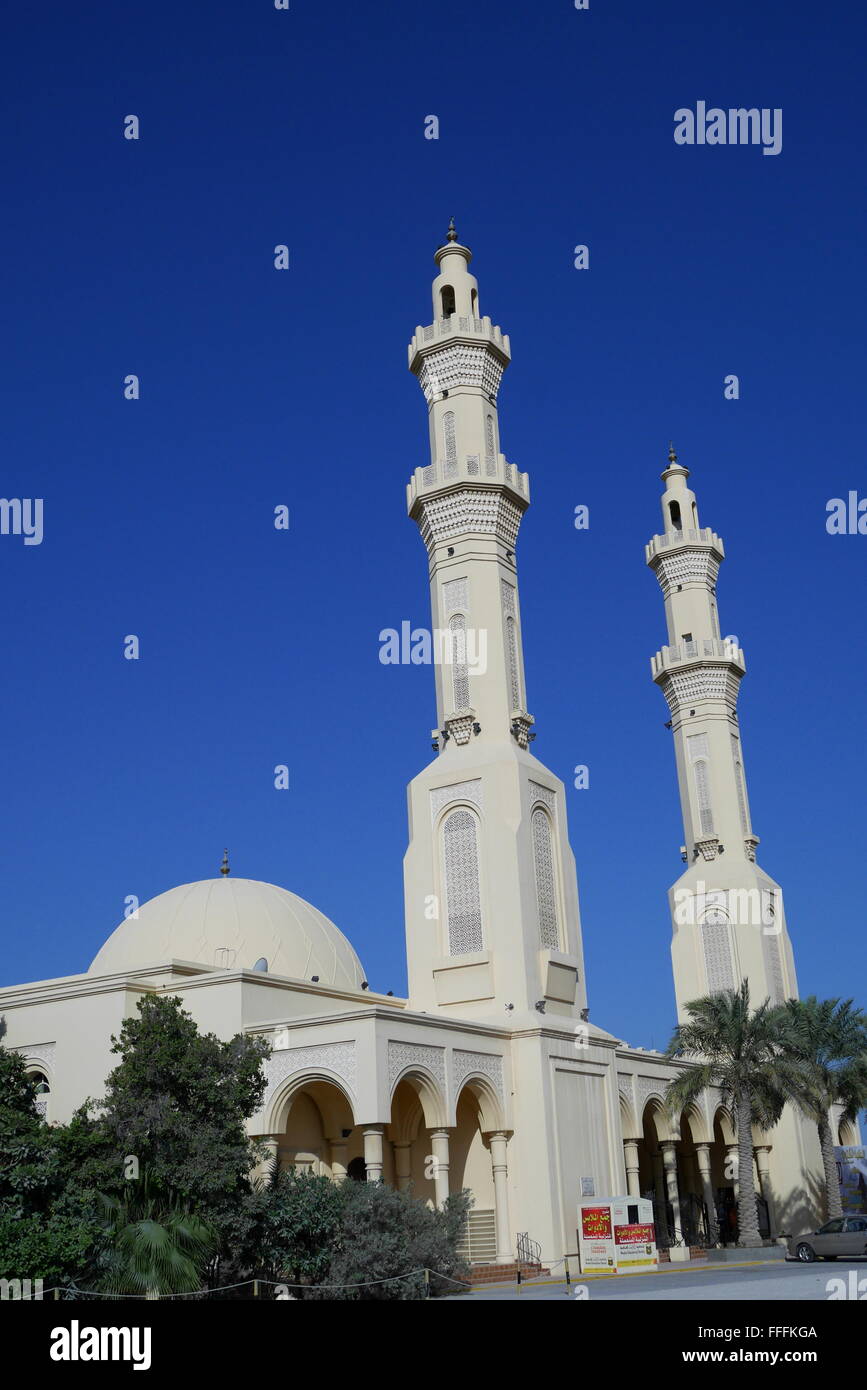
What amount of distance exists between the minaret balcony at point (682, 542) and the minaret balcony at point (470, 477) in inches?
564

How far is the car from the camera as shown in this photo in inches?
998

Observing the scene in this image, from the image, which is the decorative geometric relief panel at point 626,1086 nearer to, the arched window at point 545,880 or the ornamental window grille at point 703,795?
the arched window at point 545,880

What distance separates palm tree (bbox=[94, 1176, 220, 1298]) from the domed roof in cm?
1432

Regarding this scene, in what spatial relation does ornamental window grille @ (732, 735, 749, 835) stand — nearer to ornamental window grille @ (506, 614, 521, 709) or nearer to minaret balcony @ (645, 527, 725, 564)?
minaret balcony @ (645, 527, 725, 564)

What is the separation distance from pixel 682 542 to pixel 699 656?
185 inches

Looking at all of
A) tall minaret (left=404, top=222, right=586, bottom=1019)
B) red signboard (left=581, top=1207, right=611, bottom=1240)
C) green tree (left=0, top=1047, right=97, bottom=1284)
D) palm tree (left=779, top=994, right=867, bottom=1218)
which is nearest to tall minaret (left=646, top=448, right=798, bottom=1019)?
palm tree (left=779, top=994, right=867, bottom=1218)

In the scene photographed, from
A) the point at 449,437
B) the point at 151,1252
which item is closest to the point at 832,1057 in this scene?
the point at 449,437

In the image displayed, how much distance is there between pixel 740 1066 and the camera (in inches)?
1403

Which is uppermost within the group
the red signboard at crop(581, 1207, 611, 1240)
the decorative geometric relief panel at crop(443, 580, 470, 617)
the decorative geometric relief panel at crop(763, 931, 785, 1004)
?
the decorative geometric relief panel at crop(443, 580, 470, 617)

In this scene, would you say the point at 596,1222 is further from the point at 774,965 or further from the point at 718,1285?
the point at 774,965

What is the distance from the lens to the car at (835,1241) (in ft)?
83.1

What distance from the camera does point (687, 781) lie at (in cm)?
5016

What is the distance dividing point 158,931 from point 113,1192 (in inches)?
618

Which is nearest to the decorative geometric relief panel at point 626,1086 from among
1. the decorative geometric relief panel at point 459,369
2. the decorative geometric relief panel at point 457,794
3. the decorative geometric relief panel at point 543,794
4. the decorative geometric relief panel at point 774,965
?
the decorative geometric relief panel at point 543,794
